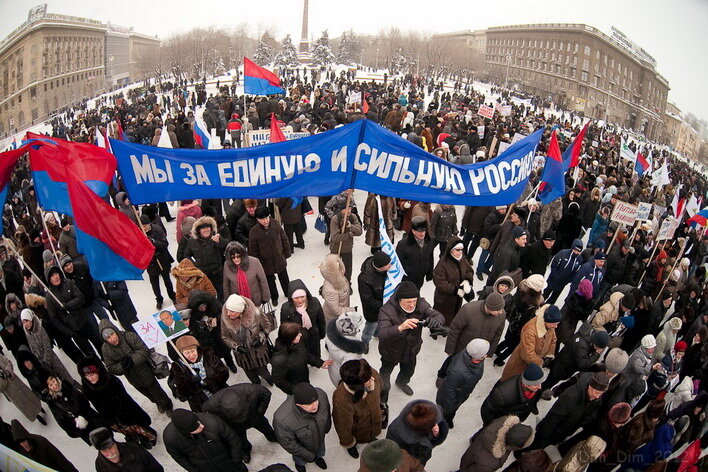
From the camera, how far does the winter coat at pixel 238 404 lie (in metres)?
3.32

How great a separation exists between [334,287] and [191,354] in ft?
5.70

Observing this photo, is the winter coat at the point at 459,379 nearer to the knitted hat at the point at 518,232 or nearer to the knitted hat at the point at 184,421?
the knitted hat at the point at 184,421

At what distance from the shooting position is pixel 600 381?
3406mm

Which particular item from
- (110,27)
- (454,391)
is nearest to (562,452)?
(454,391)

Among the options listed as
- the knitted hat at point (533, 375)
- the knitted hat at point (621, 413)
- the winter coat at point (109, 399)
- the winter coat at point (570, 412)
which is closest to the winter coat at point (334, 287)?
the knitted hat at point (533, 375)

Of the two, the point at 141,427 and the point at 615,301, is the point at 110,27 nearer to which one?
the point at 141,427

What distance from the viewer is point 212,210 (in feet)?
21.5

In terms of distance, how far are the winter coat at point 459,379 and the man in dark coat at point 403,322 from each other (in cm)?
39

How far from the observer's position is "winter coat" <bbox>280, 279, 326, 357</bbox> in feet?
13.7

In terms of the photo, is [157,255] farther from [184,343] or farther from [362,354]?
[362,354]

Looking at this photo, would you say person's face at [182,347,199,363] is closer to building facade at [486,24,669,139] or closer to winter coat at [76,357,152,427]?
winter coat at [76,357,152,427]

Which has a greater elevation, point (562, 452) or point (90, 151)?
point (90, 151)

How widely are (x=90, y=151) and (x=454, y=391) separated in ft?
17.2

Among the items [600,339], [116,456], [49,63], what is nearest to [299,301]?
[116,456]
